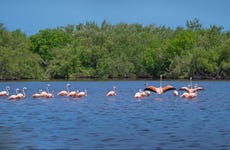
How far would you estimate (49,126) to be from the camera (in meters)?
23.9

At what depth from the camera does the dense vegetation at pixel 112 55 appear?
315ft

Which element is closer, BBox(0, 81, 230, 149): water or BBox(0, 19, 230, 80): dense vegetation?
BBox(0, 81, 230, 149): water

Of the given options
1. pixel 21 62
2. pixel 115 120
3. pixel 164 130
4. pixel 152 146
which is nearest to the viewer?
pixel 152 146

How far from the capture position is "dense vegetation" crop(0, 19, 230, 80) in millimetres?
96062

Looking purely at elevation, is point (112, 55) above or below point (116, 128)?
above

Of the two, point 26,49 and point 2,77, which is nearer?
point 2,77

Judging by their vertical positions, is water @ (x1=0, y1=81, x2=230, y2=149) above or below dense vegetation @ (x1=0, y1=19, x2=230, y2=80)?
below

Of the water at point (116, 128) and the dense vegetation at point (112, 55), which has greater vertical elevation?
the dense vegetation at point (112, 55)

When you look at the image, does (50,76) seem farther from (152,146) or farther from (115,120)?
(152,146)

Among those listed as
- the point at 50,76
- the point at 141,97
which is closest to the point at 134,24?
the point at 50,76

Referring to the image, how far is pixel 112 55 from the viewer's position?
355 feet

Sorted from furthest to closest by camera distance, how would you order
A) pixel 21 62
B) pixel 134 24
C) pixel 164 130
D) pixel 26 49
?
pixel 134 24
pixel 26 49
pixel 21 62
pixel 164 130

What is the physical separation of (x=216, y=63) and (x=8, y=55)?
108 ft

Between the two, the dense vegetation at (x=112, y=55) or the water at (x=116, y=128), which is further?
the dense vegetation at (x=112, y=55)
